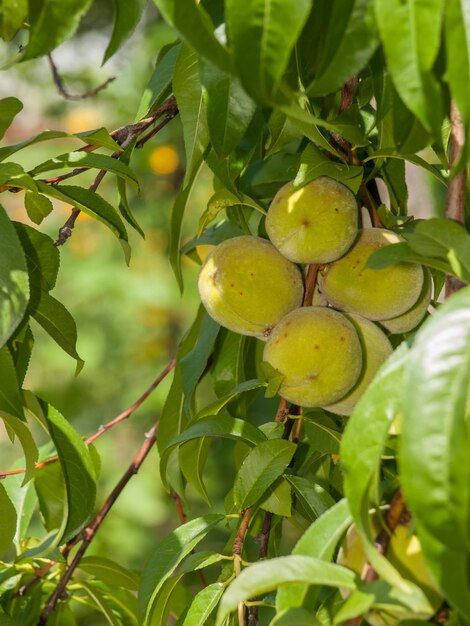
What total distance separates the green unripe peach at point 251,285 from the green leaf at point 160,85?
6.1 inches

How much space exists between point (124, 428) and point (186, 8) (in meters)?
2.23

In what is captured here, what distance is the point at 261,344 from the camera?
96cm

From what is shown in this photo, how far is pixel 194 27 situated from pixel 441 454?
245 mm

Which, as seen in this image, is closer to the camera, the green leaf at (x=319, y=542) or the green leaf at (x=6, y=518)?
the green leaf at (x=319, y=542)

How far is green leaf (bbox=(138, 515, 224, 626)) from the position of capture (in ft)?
2.29

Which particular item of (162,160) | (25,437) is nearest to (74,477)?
(25,437)

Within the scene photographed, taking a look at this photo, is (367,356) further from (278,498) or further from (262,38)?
(262,38)

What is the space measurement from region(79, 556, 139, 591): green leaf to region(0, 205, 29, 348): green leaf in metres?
0.44

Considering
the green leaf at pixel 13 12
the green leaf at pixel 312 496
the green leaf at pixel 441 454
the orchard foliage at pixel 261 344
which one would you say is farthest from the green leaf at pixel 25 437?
the green leaf at pixel 441 454

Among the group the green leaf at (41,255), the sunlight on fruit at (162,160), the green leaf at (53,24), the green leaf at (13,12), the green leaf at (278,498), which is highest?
the green leaf at (13,12)

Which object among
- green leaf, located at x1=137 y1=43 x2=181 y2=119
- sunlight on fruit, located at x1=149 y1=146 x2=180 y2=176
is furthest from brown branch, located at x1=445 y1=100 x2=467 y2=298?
sunlight on fruit, located at x1=149 y1=146 x2=180 y2=176

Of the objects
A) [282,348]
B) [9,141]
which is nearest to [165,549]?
[282,348]

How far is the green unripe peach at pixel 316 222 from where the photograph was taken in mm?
718

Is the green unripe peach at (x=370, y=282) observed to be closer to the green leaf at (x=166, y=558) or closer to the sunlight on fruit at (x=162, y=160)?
the green leaf at (x=166, y=558)
